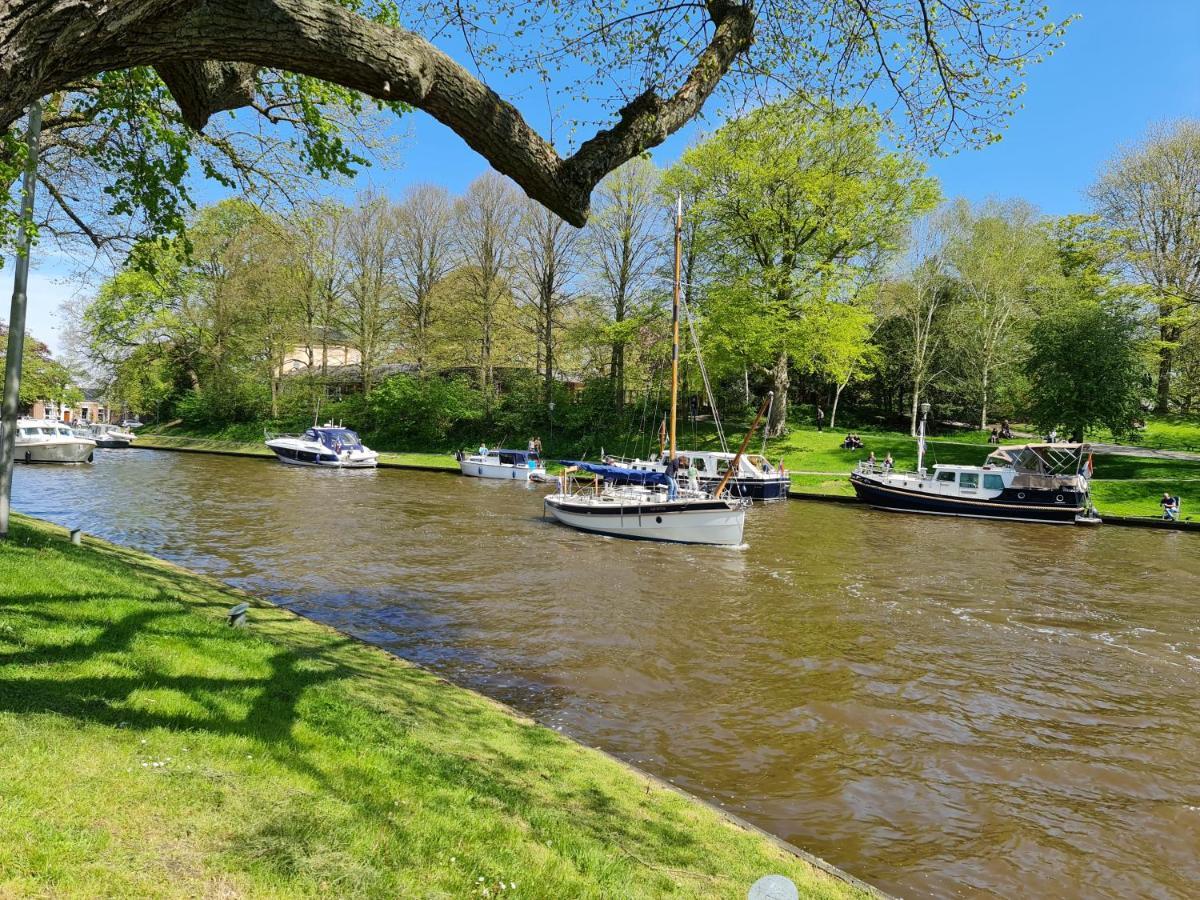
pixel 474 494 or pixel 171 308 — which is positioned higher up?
pixel 171 308

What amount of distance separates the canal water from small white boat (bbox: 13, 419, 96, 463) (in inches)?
593

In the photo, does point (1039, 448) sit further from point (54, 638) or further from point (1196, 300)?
point (54, 638)

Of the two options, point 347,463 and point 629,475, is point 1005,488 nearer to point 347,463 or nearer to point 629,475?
point 629,475

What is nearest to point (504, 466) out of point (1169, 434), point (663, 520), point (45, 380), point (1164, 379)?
point (663, 520)

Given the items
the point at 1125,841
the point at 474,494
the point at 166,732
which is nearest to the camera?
the point at 166,732

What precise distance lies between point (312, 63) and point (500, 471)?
3415cm

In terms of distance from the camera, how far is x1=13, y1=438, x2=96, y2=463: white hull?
34125 mm

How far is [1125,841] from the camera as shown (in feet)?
19.5

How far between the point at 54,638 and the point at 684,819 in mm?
5349

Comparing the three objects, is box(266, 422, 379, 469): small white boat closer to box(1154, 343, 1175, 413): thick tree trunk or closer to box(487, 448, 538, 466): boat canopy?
box(487, 448, 538, 466): boat canopy

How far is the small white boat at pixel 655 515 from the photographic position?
1998cm

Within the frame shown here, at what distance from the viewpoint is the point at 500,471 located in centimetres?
3738

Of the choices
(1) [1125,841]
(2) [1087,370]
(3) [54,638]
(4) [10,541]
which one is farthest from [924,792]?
(2) [1087,370]

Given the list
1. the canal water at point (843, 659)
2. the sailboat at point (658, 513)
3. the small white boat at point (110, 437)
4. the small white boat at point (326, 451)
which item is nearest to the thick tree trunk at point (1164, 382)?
the canal water at point (843, 659)
